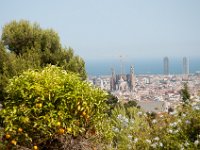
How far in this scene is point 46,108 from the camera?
5.45 metres

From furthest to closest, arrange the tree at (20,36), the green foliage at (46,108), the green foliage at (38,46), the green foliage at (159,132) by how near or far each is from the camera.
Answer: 1. the tree at (20,36)
2. the green foliage at (38,46)
3. the green foliage at (159,132)
4. the green foliage at (46,108)

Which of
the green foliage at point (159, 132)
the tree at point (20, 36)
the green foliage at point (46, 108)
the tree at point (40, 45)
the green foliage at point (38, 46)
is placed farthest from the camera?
the tree at point (20, 36)

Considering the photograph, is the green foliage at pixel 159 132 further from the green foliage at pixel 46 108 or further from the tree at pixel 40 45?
the tree at pixel 40 45

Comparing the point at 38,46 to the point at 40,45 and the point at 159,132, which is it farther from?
the point at 159,132

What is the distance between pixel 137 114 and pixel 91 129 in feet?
5.56

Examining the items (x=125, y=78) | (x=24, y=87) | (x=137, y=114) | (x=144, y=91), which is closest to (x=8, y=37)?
(x=137, y=114)

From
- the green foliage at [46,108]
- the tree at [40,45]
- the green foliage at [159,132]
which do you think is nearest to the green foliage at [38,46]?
the tree at [40,45]

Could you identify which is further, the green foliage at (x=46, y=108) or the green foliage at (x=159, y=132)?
the green foliage at (x=159, y=132)

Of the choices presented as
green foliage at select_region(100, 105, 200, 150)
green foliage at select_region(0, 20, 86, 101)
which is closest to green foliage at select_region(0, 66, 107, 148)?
green foliage at select_region(100, 105, 200, 150)

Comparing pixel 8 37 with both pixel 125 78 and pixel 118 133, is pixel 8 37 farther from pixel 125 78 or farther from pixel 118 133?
pixel 125 78

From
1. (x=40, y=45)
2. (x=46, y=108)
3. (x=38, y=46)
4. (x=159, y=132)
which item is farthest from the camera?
(x=40, y=45)

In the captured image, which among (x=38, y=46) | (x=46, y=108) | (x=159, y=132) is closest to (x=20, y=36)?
(x=38, y=46)

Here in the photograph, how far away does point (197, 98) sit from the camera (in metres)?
6.79

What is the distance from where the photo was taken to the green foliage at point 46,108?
17.8 feet
